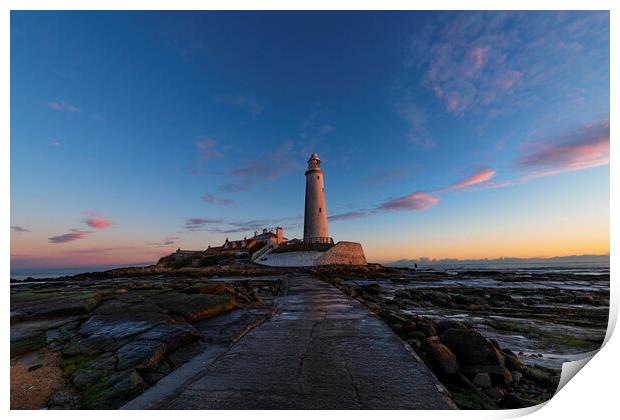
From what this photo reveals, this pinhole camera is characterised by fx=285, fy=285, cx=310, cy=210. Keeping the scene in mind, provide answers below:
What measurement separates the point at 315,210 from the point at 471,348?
119ft

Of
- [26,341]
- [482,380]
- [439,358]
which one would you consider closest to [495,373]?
[482,380]

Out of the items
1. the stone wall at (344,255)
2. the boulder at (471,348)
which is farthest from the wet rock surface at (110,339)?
the stone wall at (344,255)

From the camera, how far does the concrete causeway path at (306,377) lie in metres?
2.62

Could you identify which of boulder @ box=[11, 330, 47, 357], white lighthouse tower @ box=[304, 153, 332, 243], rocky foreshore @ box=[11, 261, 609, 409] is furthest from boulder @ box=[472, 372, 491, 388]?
white lighthouse tower @ box=[304, 153, 332, 243]

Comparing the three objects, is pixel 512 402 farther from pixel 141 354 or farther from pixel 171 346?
pixel 141 354

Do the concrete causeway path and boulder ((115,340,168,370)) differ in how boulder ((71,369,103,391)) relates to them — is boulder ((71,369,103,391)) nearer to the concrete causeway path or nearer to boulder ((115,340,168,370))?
boulder ((115,340,168,370))

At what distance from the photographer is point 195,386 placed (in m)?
2.86

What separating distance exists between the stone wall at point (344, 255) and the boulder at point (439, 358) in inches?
1219

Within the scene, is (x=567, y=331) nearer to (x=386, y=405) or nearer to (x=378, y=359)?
(x=378, y=359)

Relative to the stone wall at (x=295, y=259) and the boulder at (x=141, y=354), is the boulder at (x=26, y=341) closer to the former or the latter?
the boulder at (x=141, y=354)

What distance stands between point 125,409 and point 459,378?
3.65 meters

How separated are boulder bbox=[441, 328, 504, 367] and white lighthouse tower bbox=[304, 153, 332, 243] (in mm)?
34889

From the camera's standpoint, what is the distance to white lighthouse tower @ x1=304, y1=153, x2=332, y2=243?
39531mm

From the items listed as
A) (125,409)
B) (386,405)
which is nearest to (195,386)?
(125,409)
